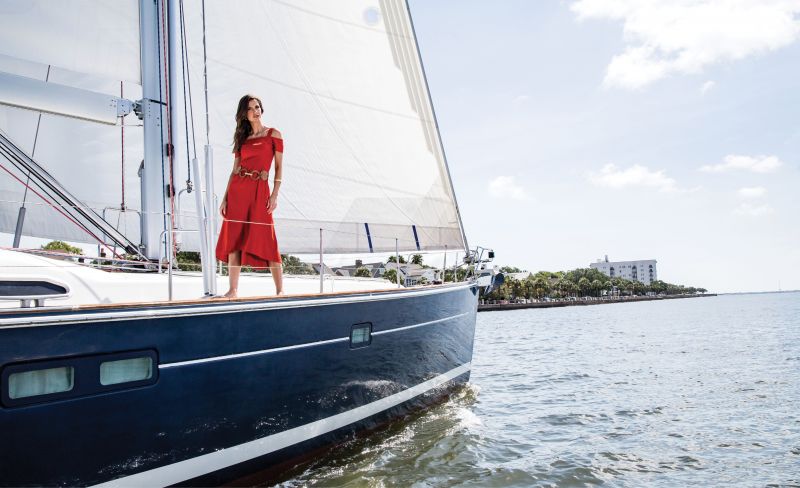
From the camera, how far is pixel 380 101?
783 cm

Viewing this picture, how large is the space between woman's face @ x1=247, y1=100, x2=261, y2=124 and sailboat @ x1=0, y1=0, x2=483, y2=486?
561 millimetres

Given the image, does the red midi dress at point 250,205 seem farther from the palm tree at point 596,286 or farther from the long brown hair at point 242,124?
the palm tree at point 596,286

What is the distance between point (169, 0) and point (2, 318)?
12.7ft

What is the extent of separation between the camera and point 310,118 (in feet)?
23.2

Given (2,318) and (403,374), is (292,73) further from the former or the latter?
(2,318)

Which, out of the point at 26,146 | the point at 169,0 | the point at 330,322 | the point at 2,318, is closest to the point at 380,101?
the point at 169,0

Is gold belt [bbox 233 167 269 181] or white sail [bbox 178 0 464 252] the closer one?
gold belt [bbox 233 167 269 181]

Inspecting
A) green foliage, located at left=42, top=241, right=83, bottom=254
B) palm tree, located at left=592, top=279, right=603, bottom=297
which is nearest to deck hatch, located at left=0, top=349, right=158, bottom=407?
green foliage, located at left=42, top=241, right=83, bottom=254

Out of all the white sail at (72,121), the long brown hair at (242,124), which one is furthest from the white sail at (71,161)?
the long brown hair at (242,124)

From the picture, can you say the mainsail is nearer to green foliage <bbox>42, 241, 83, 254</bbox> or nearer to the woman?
the woman

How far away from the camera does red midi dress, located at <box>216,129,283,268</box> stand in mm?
A: 4984

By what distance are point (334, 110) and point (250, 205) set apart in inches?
108

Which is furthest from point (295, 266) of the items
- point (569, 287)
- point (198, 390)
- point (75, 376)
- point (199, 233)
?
point (569, 287)

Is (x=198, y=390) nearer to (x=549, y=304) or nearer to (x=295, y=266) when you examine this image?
(x=295, y=266)
